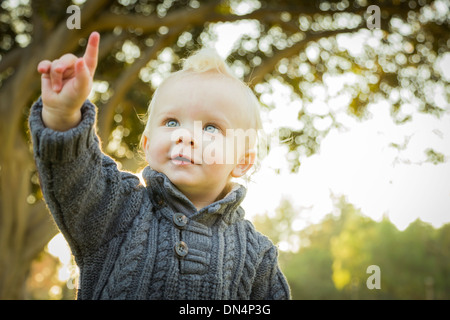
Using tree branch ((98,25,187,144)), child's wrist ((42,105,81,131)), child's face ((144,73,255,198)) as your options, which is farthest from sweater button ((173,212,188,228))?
tree branch ((98,25,187,144))

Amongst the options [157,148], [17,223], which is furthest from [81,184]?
[17,223]

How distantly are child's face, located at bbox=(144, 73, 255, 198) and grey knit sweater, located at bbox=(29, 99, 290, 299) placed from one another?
7 cm

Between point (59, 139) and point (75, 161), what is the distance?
0.29ft

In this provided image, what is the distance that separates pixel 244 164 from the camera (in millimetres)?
2023

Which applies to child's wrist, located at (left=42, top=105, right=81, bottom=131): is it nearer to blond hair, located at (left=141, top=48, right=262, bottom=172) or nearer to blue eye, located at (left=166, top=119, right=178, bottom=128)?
blue eye, located at (left=166, top=119, right=178, bottom=128)

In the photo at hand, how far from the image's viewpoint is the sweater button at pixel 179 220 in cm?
166

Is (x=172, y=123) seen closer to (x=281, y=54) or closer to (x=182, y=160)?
(x=182, y=160)

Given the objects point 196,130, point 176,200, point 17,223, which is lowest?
point 176,200

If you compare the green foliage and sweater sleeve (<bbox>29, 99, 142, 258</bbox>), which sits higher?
the green foliage

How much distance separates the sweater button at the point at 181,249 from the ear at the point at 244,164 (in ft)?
1.56

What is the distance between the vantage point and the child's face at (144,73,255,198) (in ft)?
5.55

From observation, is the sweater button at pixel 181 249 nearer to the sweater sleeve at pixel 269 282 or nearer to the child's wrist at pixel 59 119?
the sweater sleeve at pixel 269 282
